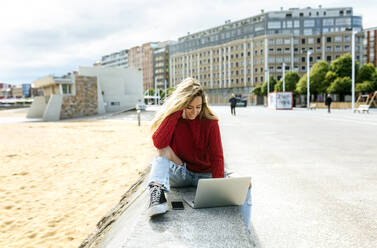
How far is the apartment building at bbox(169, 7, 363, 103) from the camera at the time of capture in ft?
287

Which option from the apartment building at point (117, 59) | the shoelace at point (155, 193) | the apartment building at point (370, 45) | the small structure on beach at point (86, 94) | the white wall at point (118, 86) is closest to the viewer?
the shoelace at point (155, 193)

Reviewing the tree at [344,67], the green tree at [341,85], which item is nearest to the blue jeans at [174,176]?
the green tree at [341,85]

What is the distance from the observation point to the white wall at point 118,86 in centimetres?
4772

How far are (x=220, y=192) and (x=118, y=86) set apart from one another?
→ 47.9 meters

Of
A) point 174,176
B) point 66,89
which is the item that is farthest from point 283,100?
point 174,176

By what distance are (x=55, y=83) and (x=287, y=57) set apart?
66.5 metres

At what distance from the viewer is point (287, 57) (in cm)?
8819

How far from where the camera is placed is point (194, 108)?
325cm

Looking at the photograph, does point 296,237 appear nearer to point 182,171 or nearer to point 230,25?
point 182,171

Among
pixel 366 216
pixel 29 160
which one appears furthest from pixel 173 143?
pixel 29 160

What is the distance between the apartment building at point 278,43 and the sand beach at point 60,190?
7907cm

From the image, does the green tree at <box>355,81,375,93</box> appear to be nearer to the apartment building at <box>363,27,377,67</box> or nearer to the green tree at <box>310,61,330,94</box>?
the green tree at <box>310,61,330,94</box>

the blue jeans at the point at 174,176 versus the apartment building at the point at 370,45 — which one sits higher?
the apartment building at the point at 370,45

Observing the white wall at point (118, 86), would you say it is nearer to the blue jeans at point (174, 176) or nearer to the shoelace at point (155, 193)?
the blue jeans at point (174, 176)
